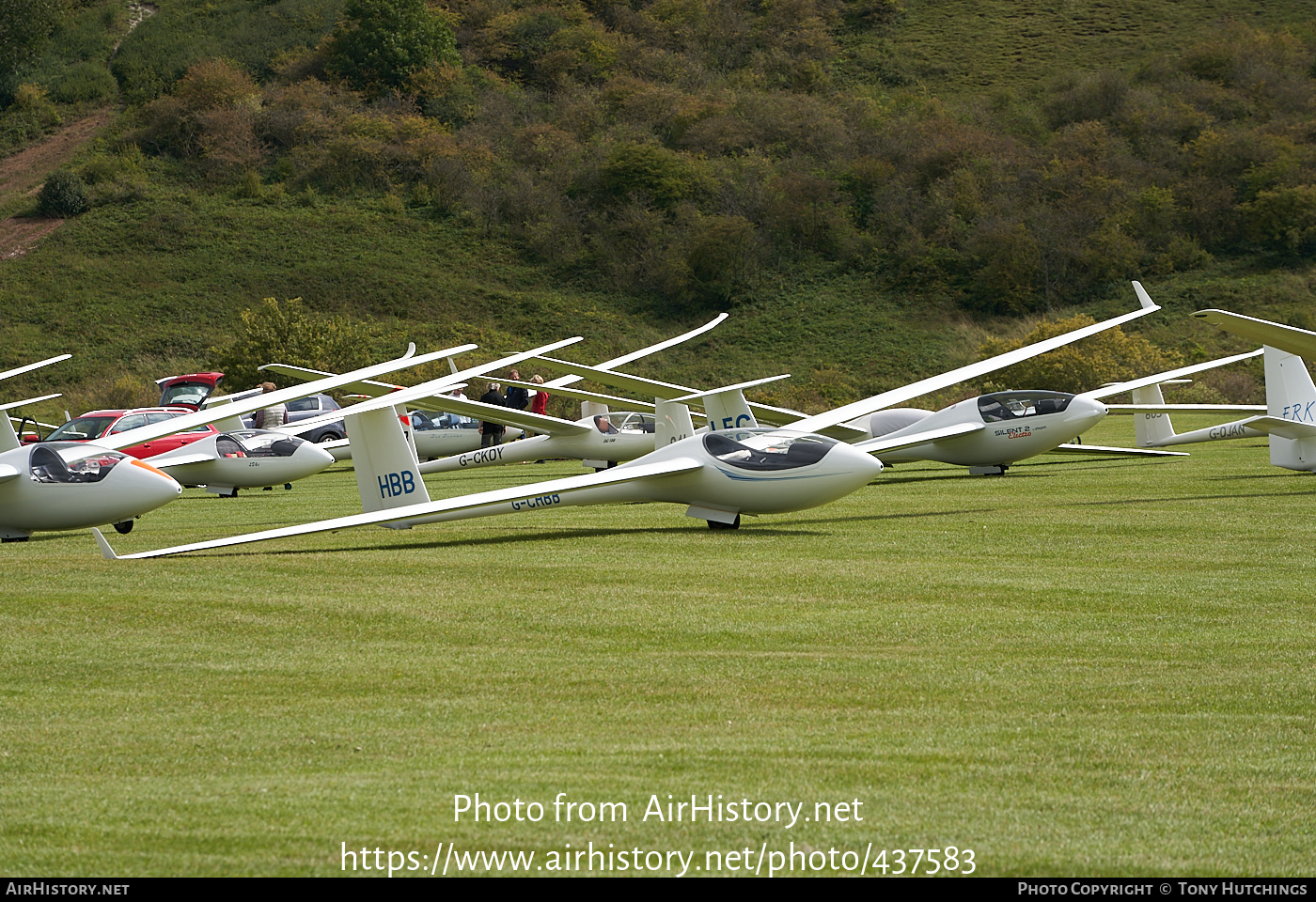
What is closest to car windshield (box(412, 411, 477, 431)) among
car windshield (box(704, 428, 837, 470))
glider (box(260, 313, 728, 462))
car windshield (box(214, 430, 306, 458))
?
glider (box(260, 313, 728, 462))

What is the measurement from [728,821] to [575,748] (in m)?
1.26

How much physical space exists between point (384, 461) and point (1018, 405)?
34.9 feet

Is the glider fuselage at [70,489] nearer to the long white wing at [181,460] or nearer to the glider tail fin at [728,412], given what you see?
the long white wing at [181,460]

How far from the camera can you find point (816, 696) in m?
6.95

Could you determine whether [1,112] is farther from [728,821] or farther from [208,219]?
[728,821]

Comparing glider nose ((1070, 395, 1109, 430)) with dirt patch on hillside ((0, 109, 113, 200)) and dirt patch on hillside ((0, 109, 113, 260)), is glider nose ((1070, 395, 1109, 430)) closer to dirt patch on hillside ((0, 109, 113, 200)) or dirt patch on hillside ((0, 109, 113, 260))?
dirt patch on hillside ((0, 109, 113, 260))

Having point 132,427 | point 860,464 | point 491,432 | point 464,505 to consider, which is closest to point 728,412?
point 860,464

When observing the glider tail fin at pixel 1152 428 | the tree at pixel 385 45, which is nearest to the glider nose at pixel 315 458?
the glider tail fin at pixel 1152 428

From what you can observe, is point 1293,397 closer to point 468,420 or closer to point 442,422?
point 468,420

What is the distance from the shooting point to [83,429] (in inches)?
1167

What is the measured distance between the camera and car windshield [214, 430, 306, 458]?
2189 centimetres

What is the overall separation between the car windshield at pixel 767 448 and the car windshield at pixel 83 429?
1881 centimetres

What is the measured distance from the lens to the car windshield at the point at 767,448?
1436 cm

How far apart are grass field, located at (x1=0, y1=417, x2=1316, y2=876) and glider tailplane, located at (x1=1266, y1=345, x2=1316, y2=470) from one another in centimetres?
614
